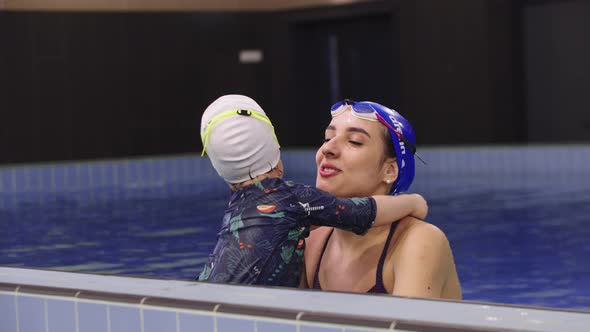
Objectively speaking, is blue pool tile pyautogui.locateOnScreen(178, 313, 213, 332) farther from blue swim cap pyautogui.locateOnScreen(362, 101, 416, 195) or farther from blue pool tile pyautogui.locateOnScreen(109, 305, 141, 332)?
blue swim cap pyautogui.locateOnScreen(362, 101, 416, 195)

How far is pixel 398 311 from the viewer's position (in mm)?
1988

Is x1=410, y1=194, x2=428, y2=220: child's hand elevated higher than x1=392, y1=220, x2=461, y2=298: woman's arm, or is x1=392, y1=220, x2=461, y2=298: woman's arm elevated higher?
x1=410, y1=194, x2=428, y2=220: child's hand

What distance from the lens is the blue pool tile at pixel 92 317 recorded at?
2.36 meters

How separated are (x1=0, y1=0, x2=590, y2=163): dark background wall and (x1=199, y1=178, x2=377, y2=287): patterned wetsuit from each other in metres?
13.6

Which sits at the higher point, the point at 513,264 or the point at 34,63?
the point at 34,63

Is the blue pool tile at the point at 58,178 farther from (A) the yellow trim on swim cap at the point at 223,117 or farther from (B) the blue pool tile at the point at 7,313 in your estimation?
(A) the yellow trim on swim cap at the point at 223,117

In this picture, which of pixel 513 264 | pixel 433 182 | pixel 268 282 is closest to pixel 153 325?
pixel 268 282

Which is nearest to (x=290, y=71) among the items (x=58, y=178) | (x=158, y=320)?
(x=58, y=178)

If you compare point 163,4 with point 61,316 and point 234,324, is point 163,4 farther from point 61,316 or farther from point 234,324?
point 234,324

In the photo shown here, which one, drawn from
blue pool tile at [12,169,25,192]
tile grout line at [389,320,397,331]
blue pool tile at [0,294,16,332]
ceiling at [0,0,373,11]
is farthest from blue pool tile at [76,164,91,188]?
tile grout line at [389,320,397,331]

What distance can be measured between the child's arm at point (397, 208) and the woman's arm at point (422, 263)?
0.06 m

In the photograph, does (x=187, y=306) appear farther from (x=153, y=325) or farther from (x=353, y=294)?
(x=353, y=294)

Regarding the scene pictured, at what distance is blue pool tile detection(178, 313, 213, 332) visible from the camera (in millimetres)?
2184

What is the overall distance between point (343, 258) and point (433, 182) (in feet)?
35.9
